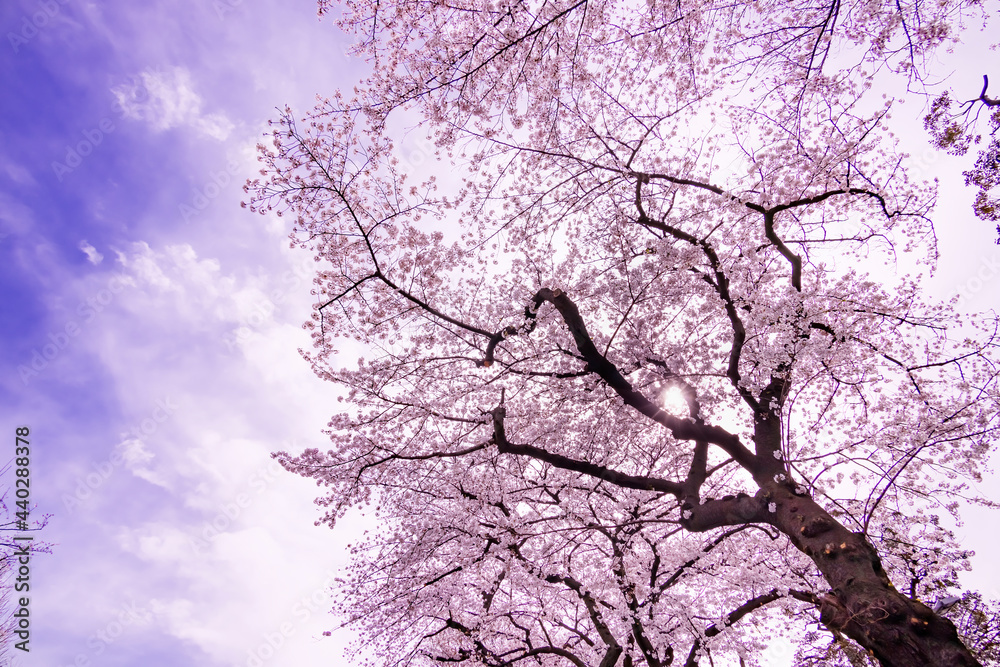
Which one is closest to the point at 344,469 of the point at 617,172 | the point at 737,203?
the point at 617,172

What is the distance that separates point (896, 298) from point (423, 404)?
8346 millimetres

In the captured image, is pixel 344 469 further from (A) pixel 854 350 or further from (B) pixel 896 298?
(B) pixel 896 298

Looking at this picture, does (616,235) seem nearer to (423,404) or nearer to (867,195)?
(867,195)

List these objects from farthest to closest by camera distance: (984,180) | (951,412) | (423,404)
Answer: (423,404) → (951,412) → (984,180)

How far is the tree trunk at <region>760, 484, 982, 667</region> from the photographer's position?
437cm

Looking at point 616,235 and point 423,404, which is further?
point 423,404

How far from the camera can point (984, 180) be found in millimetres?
4828

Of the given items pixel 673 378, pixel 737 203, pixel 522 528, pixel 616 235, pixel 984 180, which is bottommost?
pixel 522 528

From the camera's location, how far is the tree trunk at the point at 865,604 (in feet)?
14.3

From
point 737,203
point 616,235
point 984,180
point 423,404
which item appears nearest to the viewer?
point 984,180

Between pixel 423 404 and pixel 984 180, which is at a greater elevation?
pixel 423 404

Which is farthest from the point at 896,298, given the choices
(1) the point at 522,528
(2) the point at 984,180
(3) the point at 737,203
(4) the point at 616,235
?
(1) the point at 522,528

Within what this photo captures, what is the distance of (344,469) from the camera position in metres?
9.77

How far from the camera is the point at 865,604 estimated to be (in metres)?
4.77
